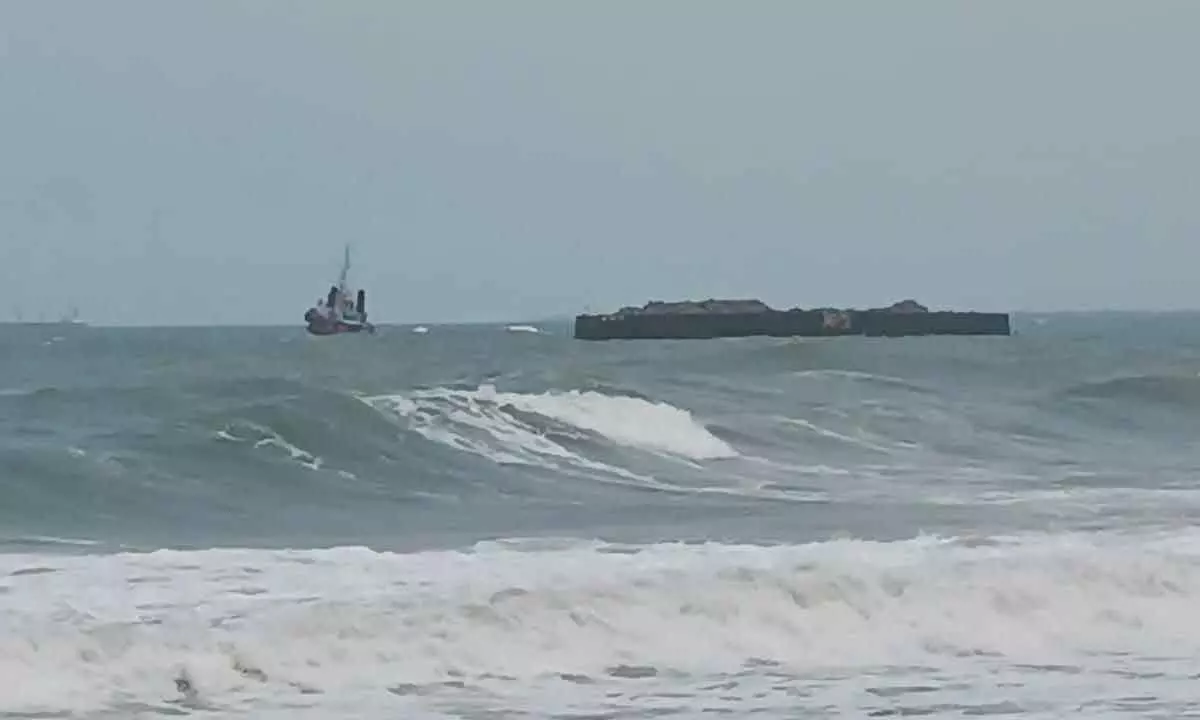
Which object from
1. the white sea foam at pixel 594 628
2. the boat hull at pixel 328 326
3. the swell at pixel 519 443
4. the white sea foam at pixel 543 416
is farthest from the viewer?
the boat hull at pixel 328 326

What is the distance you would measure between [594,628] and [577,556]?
304 cm

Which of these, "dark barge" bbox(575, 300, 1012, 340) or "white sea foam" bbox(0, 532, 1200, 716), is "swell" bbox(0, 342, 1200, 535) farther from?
"dark barge" bbox(575, 300, 1012, 340)

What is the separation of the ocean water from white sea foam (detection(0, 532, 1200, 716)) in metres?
0.03

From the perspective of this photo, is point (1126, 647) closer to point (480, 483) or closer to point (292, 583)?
point (292, 583)

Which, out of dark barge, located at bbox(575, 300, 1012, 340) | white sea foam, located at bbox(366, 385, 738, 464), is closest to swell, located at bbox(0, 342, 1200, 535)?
white sea foam, located at bbox(366, 385, 738, 464)

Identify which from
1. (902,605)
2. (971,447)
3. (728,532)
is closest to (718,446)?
(971,447)

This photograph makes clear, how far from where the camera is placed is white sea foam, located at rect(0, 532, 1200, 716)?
425 inches

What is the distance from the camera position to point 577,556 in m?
15.4

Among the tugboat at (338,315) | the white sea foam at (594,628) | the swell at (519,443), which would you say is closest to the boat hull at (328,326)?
the tugboat at (338,315)

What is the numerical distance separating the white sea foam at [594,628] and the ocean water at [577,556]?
0.03 metres

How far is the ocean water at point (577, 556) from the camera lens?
1091 cm

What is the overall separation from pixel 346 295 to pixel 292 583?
293 feet

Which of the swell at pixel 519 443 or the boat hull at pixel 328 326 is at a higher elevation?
the boat hull at pixel 328 326

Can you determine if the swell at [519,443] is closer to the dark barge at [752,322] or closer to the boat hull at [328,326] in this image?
the dark barge at [752,322]
